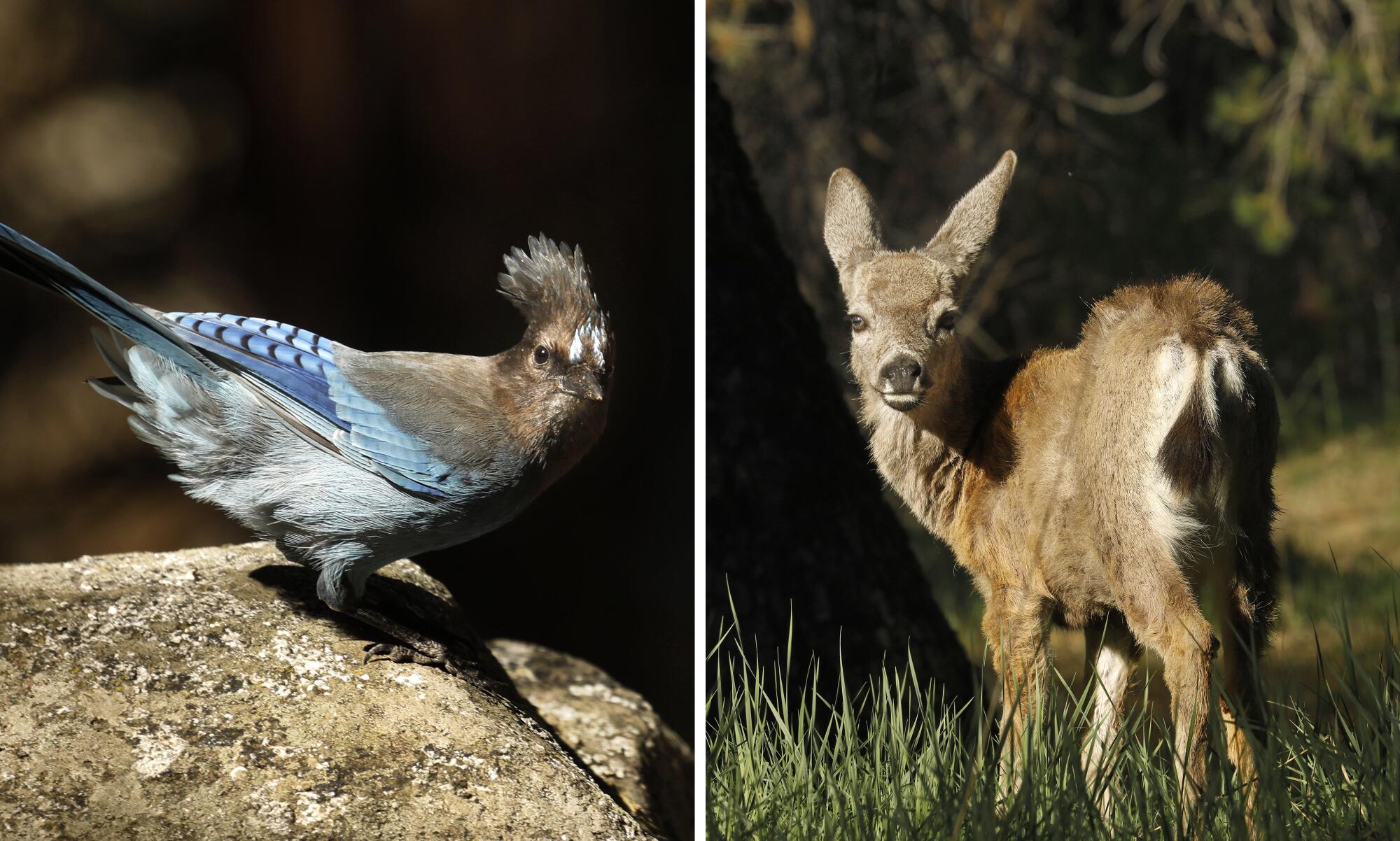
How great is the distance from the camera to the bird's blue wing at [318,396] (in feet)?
4.55

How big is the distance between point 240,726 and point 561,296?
0.62 m

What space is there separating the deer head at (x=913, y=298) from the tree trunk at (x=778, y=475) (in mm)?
320

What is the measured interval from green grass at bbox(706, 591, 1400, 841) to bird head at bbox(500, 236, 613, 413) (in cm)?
55

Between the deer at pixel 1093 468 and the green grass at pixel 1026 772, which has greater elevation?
the deer at pixel 1093 468

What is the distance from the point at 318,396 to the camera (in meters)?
1.40

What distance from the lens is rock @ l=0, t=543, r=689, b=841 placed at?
1.27 m

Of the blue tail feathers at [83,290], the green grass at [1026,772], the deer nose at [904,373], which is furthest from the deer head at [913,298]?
the blue tail feathers at [83,290]

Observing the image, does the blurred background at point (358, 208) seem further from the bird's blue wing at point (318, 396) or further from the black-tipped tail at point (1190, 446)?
the black-tipped tail at point (1190, 446)

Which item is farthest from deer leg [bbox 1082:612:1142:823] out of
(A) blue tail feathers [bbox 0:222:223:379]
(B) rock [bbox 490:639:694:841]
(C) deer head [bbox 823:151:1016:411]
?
(A) blue tail feathers [bbox 0:222:223:379]

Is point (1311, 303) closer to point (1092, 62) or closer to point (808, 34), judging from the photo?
point (1092, 62)

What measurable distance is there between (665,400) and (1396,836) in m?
1.08

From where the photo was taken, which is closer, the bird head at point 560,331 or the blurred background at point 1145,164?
the bird head at point 560,331

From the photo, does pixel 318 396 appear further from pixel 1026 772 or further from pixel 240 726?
pixel 1026 772

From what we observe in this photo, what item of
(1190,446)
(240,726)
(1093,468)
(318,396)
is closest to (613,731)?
(240,726)
